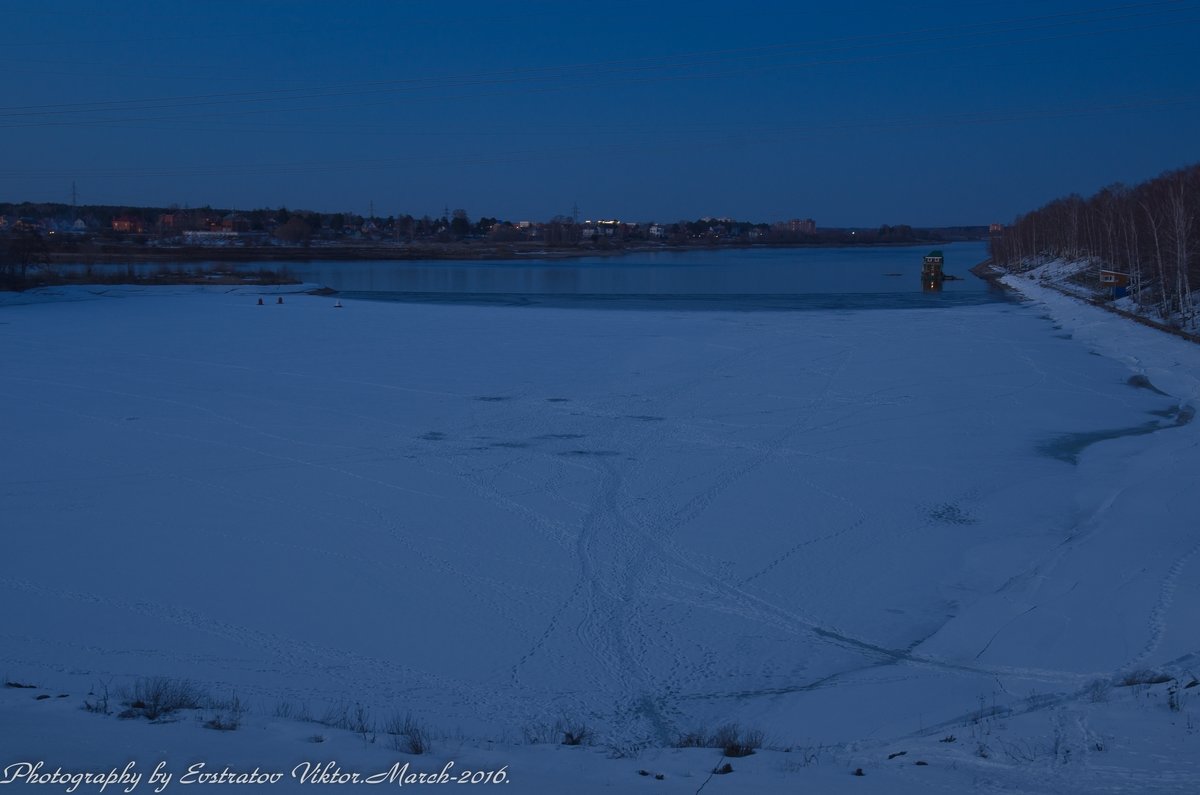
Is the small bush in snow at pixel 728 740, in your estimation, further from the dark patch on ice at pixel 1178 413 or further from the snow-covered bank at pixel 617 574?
the dark patch on ice at pixel 1178 413

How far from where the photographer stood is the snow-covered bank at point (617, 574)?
549 cm

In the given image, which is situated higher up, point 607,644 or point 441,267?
point 441,267

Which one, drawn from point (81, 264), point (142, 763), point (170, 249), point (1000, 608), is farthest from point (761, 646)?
point (170, 249)

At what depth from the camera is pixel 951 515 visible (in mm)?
11391

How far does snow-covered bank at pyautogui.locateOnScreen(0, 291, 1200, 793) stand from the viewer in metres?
5.49

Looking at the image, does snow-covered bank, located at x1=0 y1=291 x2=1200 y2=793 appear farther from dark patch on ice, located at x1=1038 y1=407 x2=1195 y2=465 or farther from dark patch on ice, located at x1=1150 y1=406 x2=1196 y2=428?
dark patch on ice, located at x1=1150 y1=406 x2=1196 y2=428

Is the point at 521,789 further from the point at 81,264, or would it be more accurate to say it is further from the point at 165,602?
the point at 81,264

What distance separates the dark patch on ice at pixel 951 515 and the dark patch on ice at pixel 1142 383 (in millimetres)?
11108

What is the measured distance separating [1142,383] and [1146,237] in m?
21.7

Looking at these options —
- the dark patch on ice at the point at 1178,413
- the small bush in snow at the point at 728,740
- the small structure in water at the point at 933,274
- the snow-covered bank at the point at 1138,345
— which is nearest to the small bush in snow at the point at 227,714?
the small bush in snow at the point at 728,740

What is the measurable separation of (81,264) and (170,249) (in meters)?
30.9

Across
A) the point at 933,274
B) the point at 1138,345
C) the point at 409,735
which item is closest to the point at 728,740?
the point at 409,735

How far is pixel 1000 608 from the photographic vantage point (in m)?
8.55

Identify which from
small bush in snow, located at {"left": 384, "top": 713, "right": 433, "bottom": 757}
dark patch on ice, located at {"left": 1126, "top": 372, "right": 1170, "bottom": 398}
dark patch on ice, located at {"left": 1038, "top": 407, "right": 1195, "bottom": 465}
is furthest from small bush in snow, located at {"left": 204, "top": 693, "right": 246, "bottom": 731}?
dark patch on ice, located at {"left": 1126, "top": 372, "right": 1170, "bottom": 398}
